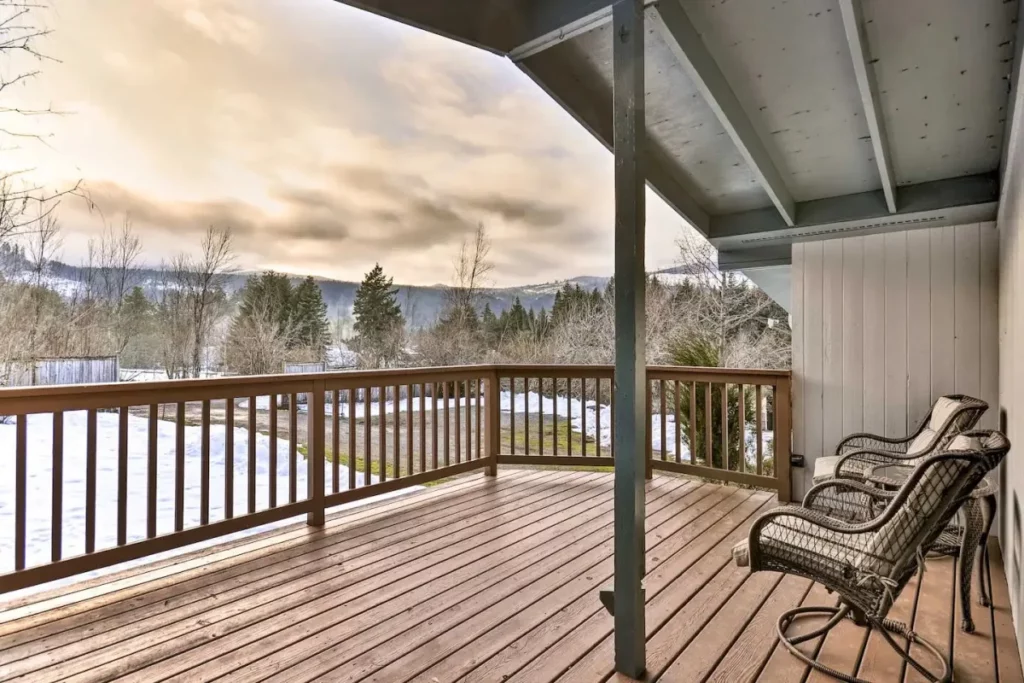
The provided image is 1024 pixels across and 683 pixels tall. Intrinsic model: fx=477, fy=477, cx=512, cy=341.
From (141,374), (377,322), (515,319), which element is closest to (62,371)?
(141,374)

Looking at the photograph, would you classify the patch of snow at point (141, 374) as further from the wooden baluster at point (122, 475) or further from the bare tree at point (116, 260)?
the wooden baluster at point (122, 475)

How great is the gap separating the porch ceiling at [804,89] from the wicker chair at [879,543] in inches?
61.1

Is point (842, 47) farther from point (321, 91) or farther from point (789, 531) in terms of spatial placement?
point (321, 91)

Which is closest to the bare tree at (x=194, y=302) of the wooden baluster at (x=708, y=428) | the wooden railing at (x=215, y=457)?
the wooden railing at (x=215, y=457)

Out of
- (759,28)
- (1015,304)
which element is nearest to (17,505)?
(759,28)

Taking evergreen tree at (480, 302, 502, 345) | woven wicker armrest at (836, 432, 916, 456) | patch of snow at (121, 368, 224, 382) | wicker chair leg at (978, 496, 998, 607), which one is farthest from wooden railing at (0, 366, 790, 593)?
evergreen tree at (480, 302, 502, 345)

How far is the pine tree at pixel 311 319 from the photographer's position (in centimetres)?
811

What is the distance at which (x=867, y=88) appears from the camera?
2.04 meters

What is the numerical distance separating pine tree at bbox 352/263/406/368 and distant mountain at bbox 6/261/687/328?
147mm

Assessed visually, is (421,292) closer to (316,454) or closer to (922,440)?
(316,454)

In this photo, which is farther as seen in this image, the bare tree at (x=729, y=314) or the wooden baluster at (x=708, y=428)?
the bare tree at (x=729, y=314)

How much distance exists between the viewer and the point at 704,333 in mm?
9203

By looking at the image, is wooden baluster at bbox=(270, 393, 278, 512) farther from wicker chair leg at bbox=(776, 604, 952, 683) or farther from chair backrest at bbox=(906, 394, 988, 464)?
chair backrest at bbox=(906, 394, 988, 464)

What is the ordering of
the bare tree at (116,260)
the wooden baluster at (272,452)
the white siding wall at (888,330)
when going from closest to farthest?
the wooden baluster at (272,452)
the white siding wall at (888,330)
the bare tree at (116,260)
